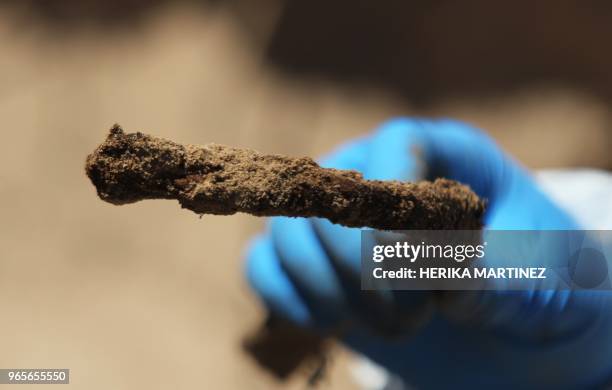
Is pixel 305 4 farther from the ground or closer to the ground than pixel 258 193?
farther from the ground

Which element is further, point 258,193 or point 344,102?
point 344,102

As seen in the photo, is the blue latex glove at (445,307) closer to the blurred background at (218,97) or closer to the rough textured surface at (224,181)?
the rough textured surface at (224,181)

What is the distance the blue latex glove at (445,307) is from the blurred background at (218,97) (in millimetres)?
729

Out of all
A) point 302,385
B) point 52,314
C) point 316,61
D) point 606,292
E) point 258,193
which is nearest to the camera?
point 258,193

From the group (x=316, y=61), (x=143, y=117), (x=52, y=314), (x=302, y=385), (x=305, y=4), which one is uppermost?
(x=305, y=4)

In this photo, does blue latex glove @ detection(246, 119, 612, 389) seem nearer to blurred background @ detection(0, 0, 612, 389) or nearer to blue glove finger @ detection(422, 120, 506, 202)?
blue glove finger @ detection(422, 120, 506, 202)

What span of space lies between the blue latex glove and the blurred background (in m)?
0.73

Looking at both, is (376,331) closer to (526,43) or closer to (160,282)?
(160,282)

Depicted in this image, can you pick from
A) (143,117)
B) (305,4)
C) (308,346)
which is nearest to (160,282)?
(143,117)

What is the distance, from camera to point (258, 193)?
17.0 inches

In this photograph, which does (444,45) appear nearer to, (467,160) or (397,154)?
(467,160)

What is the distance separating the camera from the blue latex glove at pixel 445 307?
0.82 meters

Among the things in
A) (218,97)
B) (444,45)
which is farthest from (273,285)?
(444,45)

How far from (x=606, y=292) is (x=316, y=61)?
1412mm
